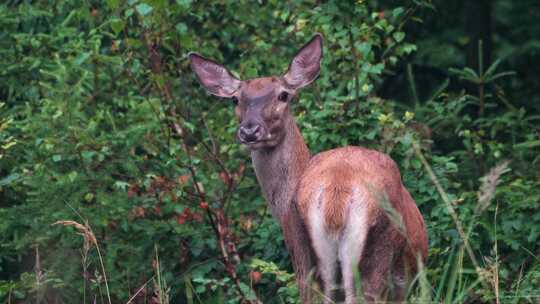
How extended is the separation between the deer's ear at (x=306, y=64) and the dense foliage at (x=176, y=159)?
49 cm

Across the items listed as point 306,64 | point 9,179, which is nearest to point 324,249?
point 306,64

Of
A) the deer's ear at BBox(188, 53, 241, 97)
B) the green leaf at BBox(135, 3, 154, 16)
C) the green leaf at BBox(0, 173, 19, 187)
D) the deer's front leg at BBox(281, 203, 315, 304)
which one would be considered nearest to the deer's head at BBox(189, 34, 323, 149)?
the deer's ear at BBox(188, 53, 241, 97)

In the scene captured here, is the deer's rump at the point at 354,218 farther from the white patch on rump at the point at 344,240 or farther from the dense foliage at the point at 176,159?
the dense foliage at the point at 176,159

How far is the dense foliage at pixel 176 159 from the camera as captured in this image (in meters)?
7.07

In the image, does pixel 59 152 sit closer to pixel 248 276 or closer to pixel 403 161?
pixel 248 276

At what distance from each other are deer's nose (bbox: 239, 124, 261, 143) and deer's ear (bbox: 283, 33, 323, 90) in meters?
0.60

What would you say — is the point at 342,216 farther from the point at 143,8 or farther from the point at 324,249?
the point at 143,8

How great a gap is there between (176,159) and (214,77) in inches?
24.2

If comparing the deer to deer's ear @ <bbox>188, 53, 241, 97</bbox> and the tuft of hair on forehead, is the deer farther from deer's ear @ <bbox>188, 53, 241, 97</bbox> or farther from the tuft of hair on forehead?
deer's ear @ <bbox>188, 53, 241, 97</bbox>

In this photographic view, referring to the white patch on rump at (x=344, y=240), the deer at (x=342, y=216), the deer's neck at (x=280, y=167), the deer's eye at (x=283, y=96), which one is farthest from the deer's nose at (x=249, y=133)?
the white patch on rump at (x=344, y=240)

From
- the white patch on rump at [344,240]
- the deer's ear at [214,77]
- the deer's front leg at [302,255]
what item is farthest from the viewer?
the deer's ear at [214,77]

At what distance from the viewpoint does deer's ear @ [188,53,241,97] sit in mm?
7094

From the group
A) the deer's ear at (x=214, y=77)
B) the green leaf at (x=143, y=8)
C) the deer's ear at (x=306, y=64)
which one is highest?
the green leaf at (x=143, y=8)

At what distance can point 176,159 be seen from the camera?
746 centimetres
